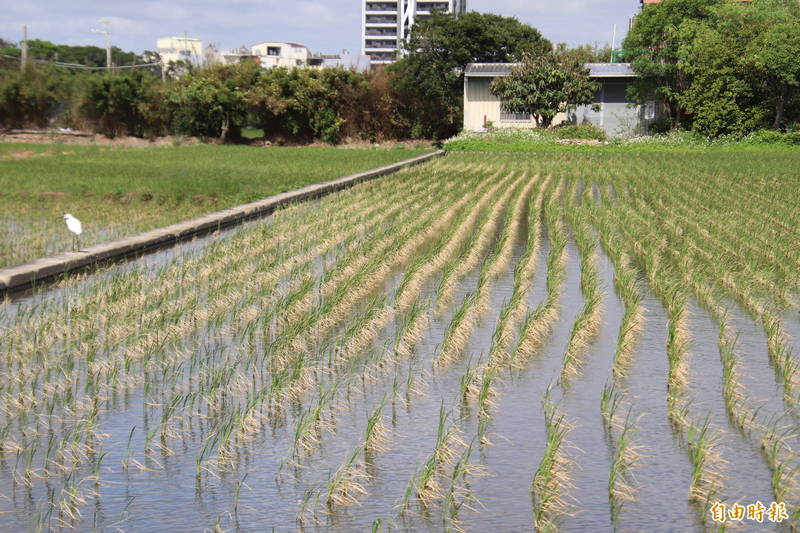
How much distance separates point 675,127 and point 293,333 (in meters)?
37.6

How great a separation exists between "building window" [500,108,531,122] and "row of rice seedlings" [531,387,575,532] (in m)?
40.1

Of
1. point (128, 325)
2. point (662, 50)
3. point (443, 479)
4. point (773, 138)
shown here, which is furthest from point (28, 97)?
point (443, 479)

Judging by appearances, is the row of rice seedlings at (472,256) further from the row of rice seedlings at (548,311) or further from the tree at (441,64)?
the tree at (441,64)

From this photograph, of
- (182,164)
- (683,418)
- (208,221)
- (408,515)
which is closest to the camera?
(408,515)

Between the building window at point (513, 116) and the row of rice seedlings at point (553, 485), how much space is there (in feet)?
132

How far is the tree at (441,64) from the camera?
46094mm

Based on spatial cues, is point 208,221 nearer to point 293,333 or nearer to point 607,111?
point 293,333

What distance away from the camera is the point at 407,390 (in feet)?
19.5

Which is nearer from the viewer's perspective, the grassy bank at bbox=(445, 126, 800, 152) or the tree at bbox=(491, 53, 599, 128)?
the grassy bank at bbox=(445, 126, 800, 152)

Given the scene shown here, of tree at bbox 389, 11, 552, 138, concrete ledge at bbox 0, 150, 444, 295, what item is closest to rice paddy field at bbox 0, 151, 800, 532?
concrete ledge at bbox 0, 150, 444, 295

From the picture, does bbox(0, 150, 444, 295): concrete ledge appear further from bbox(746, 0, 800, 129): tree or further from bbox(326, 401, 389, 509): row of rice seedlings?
bbox(746, 0, 800, 129): tree

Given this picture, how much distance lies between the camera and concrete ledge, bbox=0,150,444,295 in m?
9.16

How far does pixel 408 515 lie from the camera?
13.6 feet

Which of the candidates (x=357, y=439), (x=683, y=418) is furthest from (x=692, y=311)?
(x=357, y=439)
